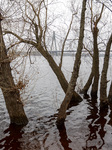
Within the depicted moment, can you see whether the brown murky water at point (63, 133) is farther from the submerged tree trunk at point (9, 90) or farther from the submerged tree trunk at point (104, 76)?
the submerged tree trunk at point (104, 76)

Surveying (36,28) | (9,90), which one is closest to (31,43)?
(36,28)

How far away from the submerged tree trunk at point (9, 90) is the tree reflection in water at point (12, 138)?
0.87 ft

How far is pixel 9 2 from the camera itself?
6441 mm

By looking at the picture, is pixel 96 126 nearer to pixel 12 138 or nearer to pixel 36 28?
pixel 12 138

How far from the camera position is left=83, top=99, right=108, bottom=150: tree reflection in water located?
195 inches

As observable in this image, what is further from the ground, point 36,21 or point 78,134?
point 36,21

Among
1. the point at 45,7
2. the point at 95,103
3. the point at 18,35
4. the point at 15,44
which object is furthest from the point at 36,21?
the point at 95,103

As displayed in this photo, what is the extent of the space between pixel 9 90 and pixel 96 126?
325cm

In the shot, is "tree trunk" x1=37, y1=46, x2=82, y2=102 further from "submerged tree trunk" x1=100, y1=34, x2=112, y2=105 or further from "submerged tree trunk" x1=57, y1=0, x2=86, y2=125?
"submerged tree trunk" x1=57, y1=0, x2=86, y2=125

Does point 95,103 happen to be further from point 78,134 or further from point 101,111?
point 78,134

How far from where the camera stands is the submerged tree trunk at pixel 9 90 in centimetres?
578

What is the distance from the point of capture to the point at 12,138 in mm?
5516

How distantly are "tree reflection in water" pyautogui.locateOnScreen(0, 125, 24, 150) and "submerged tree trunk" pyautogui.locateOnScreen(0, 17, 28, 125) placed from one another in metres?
0.26

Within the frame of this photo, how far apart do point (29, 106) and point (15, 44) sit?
3.69 meters
